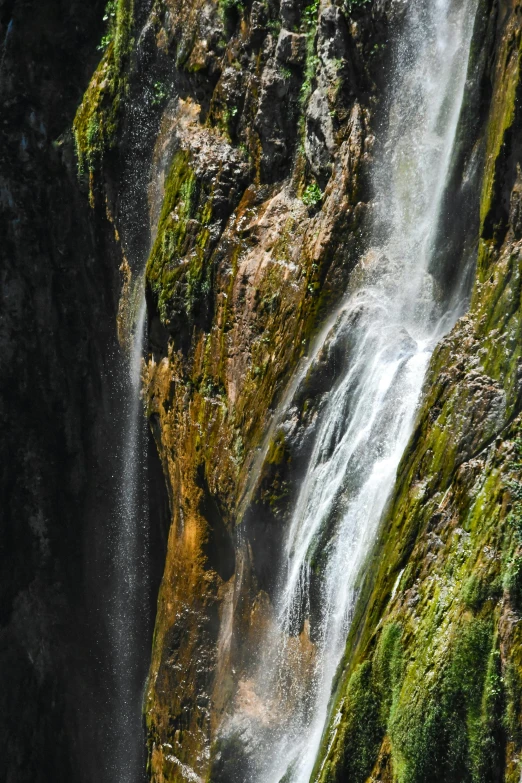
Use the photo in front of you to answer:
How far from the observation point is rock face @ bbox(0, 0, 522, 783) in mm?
5961

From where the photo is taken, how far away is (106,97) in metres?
12.9

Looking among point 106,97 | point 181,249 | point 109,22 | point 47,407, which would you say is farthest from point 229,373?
point 109,22

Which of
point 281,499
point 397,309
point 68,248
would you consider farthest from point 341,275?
point 68,248

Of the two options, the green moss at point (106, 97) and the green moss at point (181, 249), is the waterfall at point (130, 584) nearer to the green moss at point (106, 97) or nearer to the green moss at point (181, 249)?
the green moss at point (181, 249)

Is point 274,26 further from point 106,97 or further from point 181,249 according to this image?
point 106,97

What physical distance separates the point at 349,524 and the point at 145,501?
20.9ft

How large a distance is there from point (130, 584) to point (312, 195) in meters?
7.73

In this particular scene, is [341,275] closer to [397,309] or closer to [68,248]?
[397,309]

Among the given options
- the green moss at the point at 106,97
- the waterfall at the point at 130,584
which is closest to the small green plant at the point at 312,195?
the waterfall at the point at 130,584

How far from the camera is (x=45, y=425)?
15.5 metres

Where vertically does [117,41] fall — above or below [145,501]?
above

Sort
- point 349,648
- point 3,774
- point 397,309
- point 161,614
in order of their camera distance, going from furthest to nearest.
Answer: point 3,774, point 161,614, point 397,309, point 349,648

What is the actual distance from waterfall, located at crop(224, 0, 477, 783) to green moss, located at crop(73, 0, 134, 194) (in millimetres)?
5151

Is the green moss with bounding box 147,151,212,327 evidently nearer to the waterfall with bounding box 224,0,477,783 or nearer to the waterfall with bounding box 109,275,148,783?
the waterfall with bounding box 109,275,148,783
